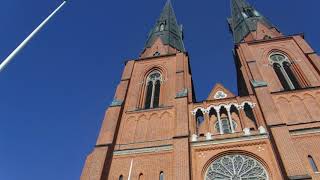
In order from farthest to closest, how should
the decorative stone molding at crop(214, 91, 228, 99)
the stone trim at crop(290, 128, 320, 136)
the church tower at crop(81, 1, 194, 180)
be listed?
the decorative stone molding at crop(214, 91, 228, 99) → the stone trim at crop(290, 128, 320, 136) → the church tower at crop(81, 1, 194, 180)

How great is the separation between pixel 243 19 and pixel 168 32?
322 inches

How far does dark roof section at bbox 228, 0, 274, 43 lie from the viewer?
100ft

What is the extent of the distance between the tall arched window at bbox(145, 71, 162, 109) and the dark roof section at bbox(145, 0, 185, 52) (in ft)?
19.4

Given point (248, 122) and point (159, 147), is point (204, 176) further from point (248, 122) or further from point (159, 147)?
point (248, 122)

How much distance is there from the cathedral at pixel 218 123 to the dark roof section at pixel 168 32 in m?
4.57

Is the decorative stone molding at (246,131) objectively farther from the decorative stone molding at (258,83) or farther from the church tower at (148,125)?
the decorative stone molding at (258,83)

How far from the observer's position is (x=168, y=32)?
32.8 metres

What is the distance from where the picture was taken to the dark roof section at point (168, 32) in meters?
31.4

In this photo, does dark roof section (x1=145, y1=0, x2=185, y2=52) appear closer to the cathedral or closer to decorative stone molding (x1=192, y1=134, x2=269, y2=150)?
the cathedral

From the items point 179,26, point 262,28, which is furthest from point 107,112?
point 179,26

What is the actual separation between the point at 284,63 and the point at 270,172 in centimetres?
1131

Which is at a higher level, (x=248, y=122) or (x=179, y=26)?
(x=179, y=26)

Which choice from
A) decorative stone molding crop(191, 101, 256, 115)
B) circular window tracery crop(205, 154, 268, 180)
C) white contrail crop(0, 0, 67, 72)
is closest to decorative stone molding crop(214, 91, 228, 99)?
decorative stone molding crop(191, 101, 256, 115)

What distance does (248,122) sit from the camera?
756 inches
